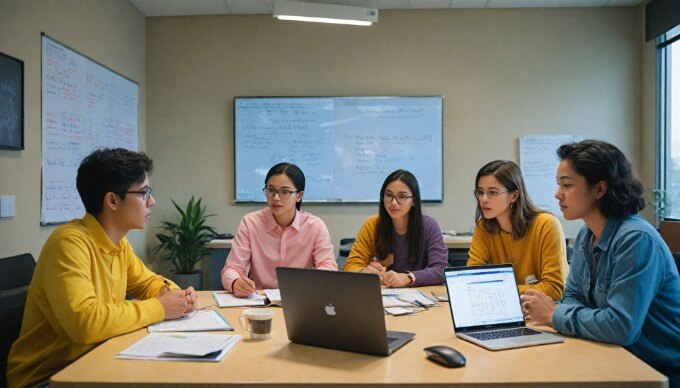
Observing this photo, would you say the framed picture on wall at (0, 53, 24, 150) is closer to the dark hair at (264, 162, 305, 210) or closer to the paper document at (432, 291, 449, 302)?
the dark hair at (264, 162, 305, 210)

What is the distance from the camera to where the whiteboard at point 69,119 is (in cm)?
325

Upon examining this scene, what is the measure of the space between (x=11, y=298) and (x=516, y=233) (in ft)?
6.49

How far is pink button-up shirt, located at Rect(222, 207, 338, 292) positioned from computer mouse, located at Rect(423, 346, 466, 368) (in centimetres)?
123

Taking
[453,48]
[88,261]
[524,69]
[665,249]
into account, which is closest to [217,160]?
[453,48]

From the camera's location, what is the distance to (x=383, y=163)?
4.79 metres

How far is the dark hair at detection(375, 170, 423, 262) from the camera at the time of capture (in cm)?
274

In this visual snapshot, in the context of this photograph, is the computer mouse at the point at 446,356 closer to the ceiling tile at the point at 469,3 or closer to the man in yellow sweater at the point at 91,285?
the man in yellow sweater at the point at 91,285

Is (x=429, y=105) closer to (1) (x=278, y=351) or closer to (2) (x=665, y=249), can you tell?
(2) (x=665, y=249)

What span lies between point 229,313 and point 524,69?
→ 382cm

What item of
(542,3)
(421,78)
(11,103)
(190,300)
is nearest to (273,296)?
(190,300)

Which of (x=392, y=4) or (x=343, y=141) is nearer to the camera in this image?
(x=392, y=4)

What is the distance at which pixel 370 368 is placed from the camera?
1.35 metres

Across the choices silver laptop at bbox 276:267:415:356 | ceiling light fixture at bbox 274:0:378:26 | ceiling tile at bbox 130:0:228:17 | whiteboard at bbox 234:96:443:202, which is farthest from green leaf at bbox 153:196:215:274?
silver laptop at bbox 276:267:415:356

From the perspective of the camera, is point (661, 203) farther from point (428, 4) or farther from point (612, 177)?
point (612, 177)
